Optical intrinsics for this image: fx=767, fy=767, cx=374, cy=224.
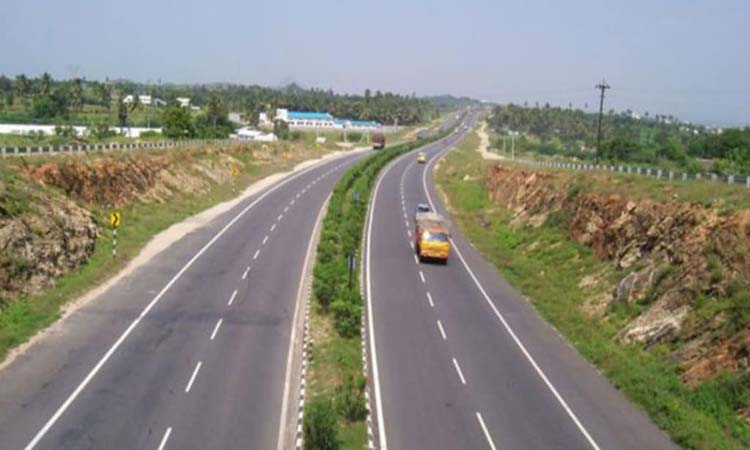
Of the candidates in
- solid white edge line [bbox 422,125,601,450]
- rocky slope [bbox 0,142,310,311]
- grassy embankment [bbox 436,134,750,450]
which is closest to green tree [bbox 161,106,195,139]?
rocky slope [bbox 0,142,310,311]

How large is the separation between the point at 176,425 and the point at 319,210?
4097 centimetres

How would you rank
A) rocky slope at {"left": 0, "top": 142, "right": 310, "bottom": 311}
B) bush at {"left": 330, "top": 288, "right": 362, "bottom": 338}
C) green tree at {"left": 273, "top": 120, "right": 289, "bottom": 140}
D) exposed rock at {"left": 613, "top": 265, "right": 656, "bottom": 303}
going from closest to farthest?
1. bush at {"left": 330, "top": 288, "right": 362, "bottom": 338}
2. exposed rock at {"left": 613, "top": 265, "right": 656, "bottom": 303}
3. rocky slope at {"left": 0, "top": 142, "right": 310, "bottom": 311}
4. green tree at {"left": 273, "top": 120, "right": 289, "bottom": 140}

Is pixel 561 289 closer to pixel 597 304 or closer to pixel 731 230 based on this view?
pixel 597 304

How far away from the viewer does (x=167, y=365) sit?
23.5 meters

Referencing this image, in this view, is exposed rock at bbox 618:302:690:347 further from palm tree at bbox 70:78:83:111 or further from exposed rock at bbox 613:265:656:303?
palm tree at bbox 70:78:83:111

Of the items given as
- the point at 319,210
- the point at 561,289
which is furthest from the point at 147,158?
the point at 561,289

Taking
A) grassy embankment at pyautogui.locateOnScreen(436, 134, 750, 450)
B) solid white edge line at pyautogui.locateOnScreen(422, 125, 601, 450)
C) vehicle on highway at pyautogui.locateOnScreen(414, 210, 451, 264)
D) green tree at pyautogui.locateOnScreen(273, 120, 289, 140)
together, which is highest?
green tree at pyautogui.locateOnScreen(273, 120, 289, 140)

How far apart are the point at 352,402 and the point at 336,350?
558cm

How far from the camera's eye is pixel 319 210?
59.7 meters

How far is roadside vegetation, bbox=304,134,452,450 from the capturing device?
16.5 m

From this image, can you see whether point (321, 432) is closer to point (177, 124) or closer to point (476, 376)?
point (476, 376)

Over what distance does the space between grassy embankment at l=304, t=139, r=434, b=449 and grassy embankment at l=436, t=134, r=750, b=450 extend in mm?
8195

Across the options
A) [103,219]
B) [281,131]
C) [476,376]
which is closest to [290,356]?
[476,376]

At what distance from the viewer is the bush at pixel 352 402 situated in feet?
65.0
